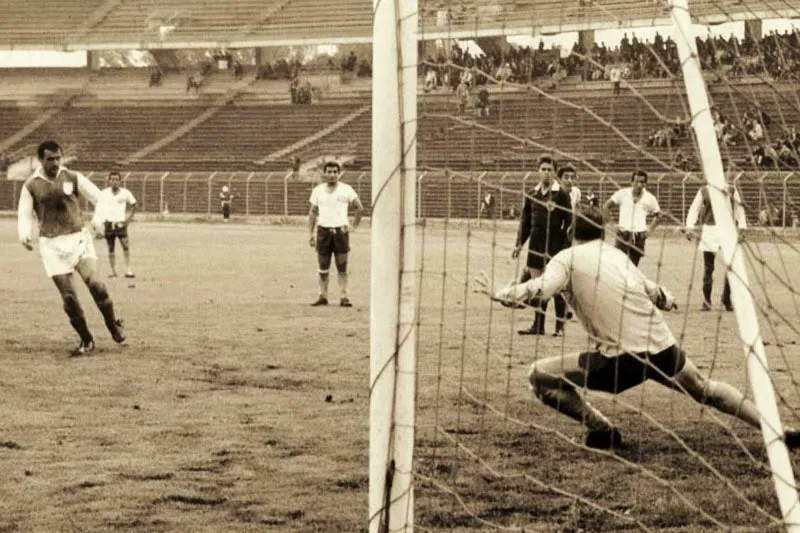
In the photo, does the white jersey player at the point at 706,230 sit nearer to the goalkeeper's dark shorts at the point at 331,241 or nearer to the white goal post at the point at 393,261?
the goalkeeper's dark shorts at the point at 331,241

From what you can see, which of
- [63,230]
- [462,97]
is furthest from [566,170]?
[462,97]

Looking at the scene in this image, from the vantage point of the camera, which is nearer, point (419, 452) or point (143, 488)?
point (143, 488)

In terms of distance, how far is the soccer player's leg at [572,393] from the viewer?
23.1 ft

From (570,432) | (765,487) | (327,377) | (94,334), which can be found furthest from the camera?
(94,334)

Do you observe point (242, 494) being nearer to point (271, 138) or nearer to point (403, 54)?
point (403, 54)

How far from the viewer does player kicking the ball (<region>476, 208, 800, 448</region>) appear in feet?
22.2

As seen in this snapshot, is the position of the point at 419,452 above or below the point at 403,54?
below

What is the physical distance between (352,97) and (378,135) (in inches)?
1782

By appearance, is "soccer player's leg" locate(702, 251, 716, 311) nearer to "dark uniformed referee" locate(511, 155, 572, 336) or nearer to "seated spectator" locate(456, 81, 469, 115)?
"dark uniformed referee" locate(511, 155, 572, 336)

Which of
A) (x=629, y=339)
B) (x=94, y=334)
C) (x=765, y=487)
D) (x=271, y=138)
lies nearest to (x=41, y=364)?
(x=94, y=334)

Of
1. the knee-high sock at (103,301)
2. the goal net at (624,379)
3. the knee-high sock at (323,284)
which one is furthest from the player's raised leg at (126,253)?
the goal net at (624,379)

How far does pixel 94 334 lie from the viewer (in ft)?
41.8

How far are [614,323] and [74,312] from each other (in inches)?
221

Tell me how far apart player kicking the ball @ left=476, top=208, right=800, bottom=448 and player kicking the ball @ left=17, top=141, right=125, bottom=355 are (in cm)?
534
